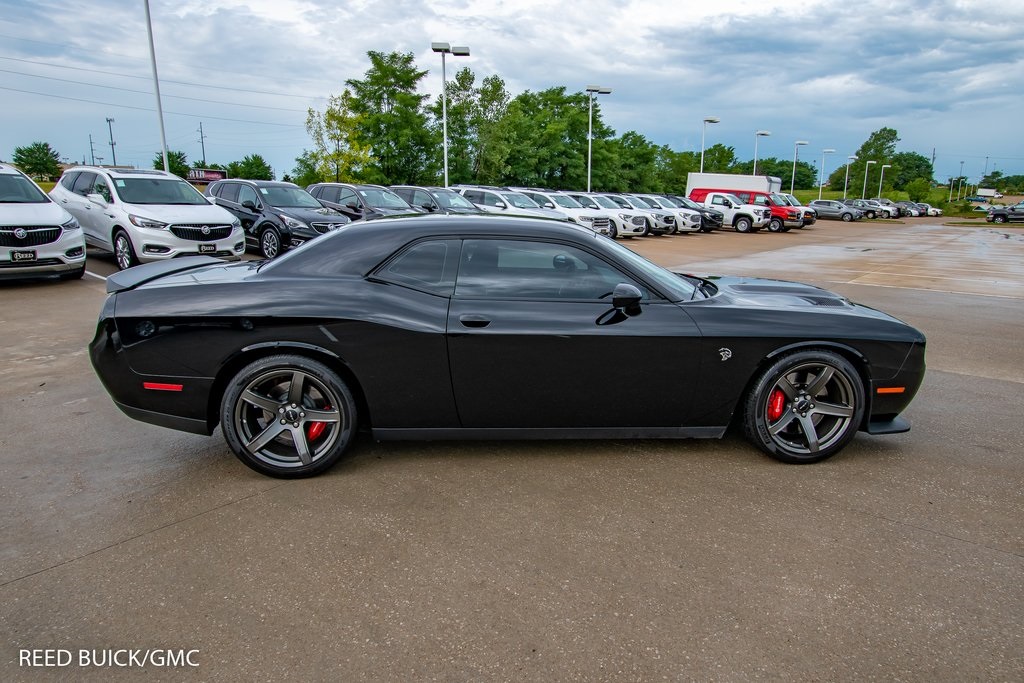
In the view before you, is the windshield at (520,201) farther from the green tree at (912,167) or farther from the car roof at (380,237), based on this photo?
the green tree at (912,167)

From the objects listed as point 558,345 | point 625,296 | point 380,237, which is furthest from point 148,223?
point 625,296

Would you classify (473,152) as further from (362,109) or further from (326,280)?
(326,280)

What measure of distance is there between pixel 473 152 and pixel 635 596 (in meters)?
45.2

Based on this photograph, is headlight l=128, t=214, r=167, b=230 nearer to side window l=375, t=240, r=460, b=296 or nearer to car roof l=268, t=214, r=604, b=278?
car roof l=268, t=214, r=604, b=278

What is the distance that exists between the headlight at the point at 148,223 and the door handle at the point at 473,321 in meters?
9.17

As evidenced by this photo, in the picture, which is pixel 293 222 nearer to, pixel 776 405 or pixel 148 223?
pixel 148 223

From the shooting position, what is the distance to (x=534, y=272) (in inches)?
152

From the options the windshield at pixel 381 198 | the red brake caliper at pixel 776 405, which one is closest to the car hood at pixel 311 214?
the windshield at pixel 381 198

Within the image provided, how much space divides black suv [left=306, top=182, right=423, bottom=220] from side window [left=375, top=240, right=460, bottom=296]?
41.8 ft

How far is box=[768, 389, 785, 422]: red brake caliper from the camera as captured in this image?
391 centimetres

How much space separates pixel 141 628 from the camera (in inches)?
97.3

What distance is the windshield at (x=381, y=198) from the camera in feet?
55.9

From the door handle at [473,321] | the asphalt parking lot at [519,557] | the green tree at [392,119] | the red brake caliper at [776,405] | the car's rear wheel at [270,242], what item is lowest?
the asphalt parking lot at [519,557]

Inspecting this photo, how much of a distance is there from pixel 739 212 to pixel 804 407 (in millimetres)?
31079
